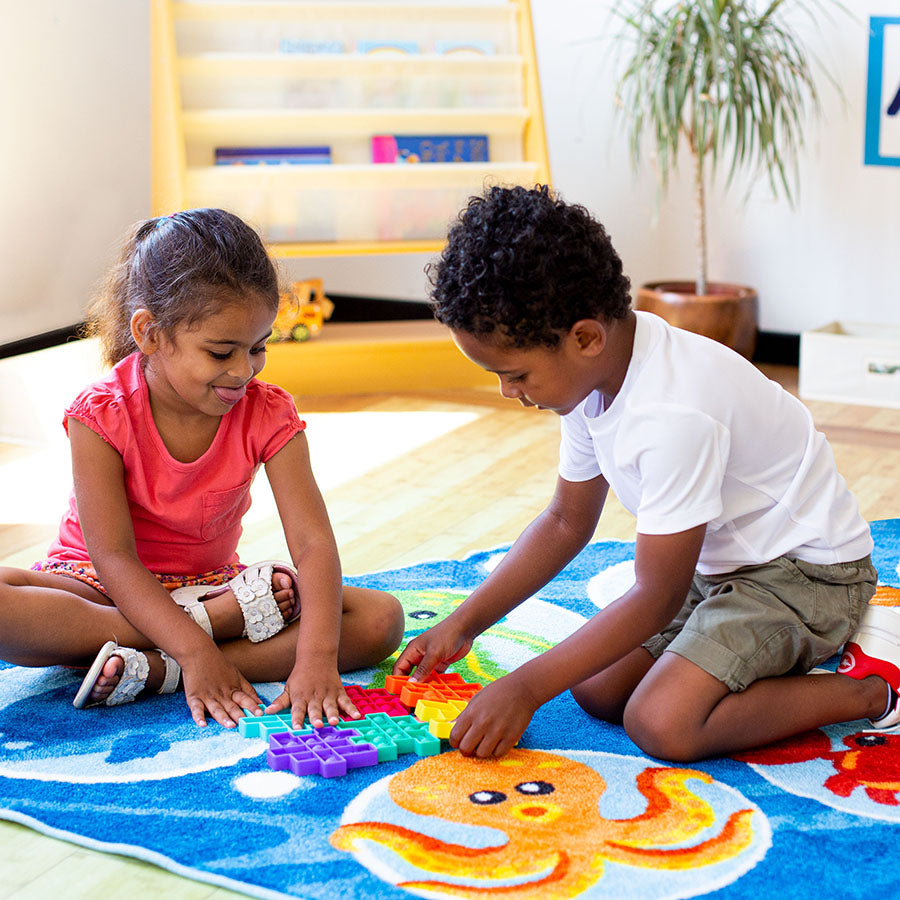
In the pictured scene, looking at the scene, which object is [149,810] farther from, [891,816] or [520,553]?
[891,816]

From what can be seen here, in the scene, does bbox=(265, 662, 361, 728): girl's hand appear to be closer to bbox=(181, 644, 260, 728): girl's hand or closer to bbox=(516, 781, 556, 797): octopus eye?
bbox=(181, 644, 260, 728): girl's hand

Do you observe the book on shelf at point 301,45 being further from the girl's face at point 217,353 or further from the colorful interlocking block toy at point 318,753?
the colorful interlocking block toy at point 318,753

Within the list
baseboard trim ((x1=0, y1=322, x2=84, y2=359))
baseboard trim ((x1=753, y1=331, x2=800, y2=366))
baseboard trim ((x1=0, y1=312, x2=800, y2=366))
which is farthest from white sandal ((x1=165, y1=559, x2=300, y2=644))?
baseboard trim ((x1=753, y1=331, x2=800, y2=366))

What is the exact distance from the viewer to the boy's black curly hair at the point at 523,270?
0.99 meters

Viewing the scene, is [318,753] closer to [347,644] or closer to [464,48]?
[347,644]

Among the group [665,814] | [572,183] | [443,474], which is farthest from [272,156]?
[665,814]

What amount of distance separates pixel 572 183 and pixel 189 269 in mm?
2032

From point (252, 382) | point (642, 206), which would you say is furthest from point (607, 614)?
point (642, 206)

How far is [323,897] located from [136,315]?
1.99 ft

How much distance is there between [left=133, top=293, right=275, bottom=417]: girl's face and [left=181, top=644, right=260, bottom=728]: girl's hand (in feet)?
0.82

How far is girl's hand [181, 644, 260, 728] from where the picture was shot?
1.18m

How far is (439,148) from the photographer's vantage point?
8.91ft

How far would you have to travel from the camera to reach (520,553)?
1.26 m

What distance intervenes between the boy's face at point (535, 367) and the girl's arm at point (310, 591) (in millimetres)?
315
